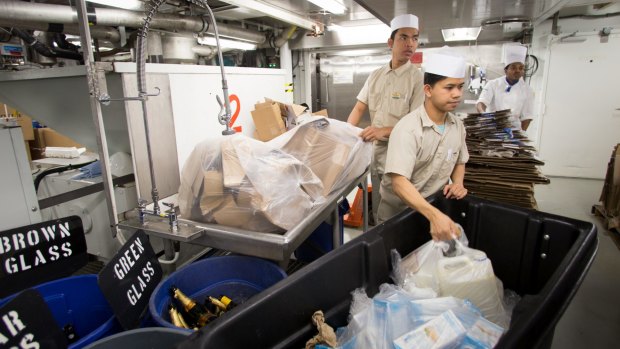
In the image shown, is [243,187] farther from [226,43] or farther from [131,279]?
[226,43]

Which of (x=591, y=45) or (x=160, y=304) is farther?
(x=591, y=45)

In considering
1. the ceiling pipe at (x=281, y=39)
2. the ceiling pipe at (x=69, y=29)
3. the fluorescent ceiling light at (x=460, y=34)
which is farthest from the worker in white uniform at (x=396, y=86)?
the ceiling pipe at (x=281, y=39)

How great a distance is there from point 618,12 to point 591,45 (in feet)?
1.54

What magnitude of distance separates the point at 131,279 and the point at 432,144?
1232 millimetres

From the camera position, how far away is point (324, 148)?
5.58 ft

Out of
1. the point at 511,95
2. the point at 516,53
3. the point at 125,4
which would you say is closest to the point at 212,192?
the point at 125,4

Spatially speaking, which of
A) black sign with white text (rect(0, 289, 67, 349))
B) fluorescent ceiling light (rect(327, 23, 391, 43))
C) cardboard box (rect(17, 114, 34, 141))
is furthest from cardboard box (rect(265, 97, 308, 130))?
cardboard box (rect(17, 114, 34, 141))

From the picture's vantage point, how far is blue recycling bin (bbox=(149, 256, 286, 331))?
126 cm

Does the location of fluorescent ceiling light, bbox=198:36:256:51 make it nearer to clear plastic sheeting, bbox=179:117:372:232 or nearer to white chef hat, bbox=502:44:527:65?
clear plastic sheeting, bbox=179:117:372:232

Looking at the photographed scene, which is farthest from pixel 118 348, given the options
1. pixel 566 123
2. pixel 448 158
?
pixel 566 123

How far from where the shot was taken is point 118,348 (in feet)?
3.01

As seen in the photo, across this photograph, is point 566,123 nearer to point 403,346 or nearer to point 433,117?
point 433,117

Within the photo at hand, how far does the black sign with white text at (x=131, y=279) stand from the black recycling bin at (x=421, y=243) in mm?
470

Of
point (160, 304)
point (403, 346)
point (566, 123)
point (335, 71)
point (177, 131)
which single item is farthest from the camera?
point (335, 71)
